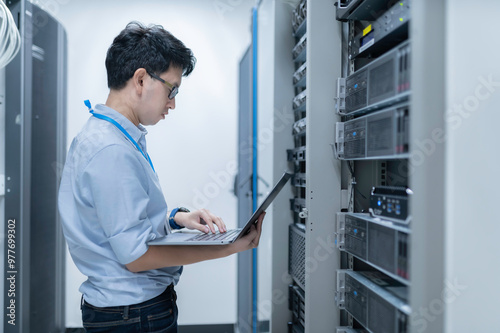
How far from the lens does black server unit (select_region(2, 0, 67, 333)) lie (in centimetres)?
187

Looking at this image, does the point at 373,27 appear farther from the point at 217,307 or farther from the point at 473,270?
the point at 217,307

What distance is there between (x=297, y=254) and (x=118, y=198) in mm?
1136

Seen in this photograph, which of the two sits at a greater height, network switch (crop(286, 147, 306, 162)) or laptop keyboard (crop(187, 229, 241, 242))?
network switch (crop(286, 147, 306, 162))

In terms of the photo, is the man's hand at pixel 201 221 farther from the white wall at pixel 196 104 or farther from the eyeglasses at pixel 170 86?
the white wall at pixel 196 104

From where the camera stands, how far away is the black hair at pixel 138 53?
1.02m

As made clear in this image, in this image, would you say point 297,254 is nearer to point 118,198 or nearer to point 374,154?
point 374,154

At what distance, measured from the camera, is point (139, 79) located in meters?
1.03

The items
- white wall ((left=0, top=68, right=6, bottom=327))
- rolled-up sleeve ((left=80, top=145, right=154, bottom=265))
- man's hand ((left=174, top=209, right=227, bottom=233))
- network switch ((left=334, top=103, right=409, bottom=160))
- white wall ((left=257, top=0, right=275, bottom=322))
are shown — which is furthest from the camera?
white wall ((left=257, top=0, right=275, bottom=322))

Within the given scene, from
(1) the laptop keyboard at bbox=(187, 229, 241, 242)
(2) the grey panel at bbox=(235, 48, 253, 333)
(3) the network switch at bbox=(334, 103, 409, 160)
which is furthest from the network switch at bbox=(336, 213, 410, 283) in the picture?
(2) the grey panel at bbox=(235, 48, 253, 333)

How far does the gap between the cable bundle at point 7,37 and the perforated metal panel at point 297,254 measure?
5.63 ft

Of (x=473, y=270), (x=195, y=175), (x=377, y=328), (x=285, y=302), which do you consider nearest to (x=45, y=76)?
(x=195, y=175)

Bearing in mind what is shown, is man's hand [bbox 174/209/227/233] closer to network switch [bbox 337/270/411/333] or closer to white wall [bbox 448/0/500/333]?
network switch [bbox 337/270/411/333]

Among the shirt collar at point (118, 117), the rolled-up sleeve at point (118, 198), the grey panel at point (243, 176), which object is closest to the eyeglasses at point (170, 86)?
the shirt collar at point (118, 117)

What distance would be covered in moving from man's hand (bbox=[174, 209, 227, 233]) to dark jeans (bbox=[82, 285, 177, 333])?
0.88 feet
